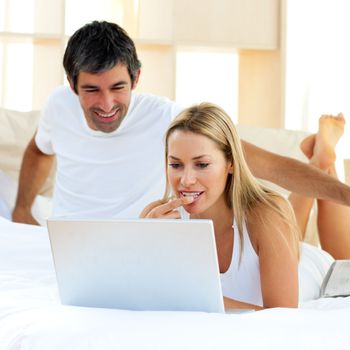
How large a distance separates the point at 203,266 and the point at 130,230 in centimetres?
13

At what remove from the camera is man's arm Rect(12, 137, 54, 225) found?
114 inches

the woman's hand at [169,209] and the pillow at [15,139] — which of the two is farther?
the pillow at [15,139]

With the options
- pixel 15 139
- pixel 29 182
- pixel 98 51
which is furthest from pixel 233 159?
pixel 15 139

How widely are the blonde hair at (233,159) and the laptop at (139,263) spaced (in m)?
0.46

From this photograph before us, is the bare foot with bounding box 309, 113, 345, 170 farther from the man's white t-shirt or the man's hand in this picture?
the man's hand

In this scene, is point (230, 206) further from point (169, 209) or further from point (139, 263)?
point (139, 263)

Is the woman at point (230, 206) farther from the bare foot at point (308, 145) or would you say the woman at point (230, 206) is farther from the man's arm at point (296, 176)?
the bare foot at point (308, 145)

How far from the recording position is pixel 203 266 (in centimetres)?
145

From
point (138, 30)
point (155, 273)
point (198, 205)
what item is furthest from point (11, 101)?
point (155, 273)

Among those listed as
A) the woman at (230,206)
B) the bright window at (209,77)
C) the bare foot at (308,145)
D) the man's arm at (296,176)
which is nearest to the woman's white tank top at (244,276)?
the woman at (230,206)

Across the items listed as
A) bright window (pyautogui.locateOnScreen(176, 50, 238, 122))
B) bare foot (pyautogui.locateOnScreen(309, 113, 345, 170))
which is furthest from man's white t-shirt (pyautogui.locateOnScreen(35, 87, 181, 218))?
bright window (pyautogui.locateOnScreen(176, 50, 238, 122))

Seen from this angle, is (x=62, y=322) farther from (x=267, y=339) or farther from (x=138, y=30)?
(x=138, y=30)

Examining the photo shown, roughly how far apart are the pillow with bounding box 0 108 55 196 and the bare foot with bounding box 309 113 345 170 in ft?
2.98

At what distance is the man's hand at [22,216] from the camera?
9.49 feet
